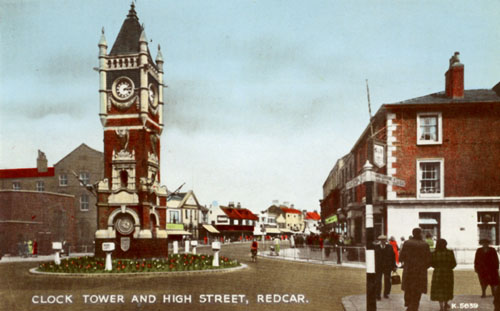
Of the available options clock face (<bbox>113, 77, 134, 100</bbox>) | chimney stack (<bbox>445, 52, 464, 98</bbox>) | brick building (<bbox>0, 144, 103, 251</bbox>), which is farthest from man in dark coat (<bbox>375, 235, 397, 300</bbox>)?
brick building (<bbox>0, 144, 103, 251</bbox>)

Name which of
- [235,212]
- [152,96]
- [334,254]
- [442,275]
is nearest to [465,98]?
[442,275]

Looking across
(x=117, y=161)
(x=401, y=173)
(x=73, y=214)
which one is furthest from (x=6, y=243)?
(x=401, y=173)

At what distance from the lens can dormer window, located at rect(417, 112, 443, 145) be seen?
13.5 m

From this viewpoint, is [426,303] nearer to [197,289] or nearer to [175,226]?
[197,289]

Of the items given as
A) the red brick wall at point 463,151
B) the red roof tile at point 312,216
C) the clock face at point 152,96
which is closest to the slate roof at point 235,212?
the clock face at point 152,96

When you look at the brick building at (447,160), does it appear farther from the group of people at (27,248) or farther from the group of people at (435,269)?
the group of people at (27,248)

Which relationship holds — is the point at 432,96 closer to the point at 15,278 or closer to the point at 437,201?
the point at 437,201

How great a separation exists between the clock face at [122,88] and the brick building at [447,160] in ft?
45.8

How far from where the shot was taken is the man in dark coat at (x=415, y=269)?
969cm

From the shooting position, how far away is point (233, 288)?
13.6m

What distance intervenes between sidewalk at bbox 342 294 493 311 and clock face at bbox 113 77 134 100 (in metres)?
16.4

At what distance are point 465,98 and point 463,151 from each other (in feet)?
4.82

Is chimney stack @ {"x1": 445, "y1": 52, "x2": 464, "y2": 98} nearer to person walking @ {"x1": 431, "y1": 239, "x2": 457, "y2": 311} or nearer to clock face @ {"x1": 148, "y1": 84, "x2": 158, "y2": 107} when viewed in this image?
person walking @ {"x1": 431, "y1": 239, "x2": 457, "y2": 311}

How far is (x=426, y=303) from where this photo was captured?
10.9 m
